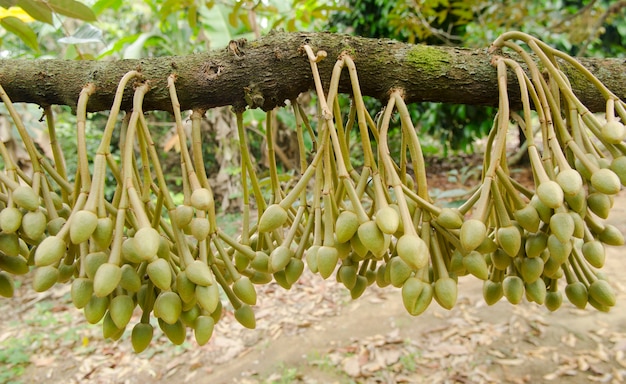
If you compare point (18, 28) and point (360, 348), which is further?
point (360, 348)

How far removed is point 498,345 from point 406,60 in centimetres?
252

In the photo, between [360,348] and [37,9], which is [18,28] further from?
[360,348]

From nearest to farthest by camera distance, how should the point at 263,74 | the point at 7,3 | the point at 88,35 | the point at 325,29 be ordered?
the point at 263,74 < the point at 7,3 < the point at 88,35 < the point at 325,29

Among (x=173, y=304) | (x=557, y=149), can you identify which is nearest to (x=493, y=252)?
(x=557, y=149)

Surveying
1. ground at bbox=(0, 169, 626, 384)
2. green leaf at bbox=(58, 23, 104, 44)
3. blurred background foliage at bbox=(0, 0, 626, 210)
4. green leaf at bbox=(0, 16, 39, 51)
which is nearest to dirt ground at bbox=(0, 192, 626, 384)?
ground at bbox=(0, 169, 626, 384)

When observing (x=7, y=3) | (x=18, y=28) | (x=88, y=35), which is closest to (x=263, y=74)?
(x=7, y=3)

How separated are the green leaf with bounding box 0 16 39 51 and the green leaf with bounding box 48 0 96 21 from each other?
14cm

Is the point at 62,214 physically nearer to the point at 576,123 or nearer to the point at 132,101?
the point at 132,101

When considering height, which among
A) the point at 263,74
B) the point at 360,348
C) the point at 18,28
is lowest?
the point at 360,348

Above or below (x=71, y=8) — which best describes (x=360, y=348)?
below

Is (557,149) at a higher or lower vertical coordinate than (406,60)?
lower

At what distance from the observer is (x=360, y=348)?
9.75 ft

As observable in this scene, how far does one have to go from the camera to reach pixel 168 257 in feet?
2.44

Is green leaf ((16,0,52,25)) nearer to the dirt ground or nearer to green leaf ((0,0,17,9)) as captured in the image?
Result: green leaf ((0,0,17,9))
